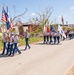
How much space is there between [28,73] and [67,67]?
7.13 feet

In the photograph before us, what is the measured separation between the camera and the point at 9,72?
9.43m

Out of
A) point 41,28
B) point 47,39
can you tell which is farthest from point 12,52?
point 41,28

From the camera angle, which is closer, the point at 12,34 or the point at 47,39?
the point at 12,34

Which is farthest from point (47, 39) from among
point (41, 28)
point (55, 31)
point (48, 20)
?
point (48, 20)

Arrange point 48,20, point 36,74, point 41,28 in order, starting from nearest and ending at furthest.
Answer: point 36,74 < point 41,28 < point 48,20

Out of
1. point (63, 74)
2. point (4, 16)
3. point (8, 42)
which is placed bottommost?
point (63, 74)

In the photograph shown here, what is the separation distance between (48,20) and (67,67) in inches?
1618

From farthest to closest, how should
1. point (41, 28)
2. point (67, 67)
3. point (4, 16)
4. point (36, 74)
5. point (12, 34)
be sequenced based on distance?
point (41, 28) < point (4, 16) < point (12, 34) < point (67, 67) < point (36, 74)

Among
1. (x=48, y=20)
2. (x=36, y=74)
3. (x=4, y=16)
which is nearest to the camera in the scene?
(x=36, y=74)

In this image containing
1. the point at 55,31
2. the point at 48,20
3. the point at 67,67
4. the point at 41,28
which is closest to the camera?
the point at 67,67

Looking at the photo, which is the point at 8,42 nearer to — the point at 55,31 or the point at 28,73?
the point at 28,73

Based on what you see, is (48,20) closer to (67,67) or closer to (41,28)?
(41,28)

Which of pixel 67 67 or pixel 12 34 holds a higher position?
pixel 12 34

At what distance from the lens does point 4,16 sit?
1645cm
